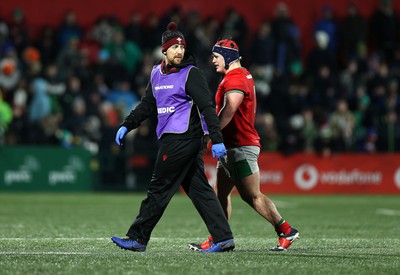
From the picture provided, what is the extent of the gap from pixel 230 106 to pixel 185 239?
229cm

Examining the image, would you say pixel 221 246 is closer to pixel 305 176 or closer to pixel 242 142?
pixel 242 142

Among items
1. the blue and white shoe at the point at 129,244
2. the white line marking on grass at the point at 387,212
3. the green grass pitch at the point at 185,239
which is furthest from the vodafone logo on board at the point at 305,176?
the blue and white shoe at the point at 129,244

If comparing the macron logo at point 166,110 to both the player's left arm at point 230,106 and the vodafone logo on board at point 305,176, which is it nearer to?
the player's left arm at point 230,106

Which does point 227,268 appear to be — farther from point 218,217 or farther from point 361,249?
point 361,249

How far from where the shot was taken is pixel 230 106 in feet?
34.0

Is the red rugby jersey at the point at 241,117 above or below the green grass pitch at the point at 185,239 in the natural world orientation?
above

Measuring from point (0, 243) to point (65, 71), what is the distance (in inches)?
548

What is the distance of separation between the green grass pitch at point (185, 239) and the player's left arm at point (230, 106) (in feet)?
4.50

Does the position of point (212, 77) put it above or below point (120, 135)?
above

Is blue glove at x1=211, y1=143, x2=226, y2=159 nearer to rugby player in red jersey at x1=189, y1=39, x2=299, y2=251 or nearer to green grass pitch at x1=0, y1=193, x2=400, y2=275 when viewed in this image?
rugby player in red jersey at x1=189, y1=39, x2=299, y2=251

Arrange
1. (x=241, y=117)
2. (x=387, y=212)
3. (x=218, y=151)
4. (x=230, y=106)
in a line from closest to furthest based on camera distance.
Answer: (x=218, y=151) → (x=230, y=106) → (x=241, y=117) → (x=387, y=212)

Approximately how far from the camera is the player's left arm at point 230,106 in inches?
408

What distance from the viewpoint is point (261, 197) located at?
1062 cm

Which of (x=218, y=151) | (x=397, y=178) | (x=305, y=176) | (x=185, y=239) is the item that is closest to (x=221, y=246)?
(x=218, y=151)
